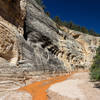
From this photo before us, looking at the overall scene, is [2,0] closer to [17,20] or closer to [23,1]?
[17,20]

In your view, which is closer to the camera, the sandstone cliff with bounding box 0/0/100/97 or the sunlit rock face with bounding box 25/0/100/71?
the sandstone cliff with bounding box 0/0/100/97

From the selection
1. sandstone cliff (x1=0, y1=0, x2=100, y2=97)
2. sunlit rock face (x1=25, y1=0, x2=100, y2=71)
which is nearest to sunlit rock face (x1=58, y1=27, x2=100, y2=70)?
sunlit rock face (x1=25, y1=0, x2=100, y2=71)

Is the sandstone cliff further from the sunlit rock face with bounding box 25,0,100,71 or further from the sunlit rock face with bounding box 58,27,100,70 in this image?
the sunlit rock face with bounding box 58,27,100,70

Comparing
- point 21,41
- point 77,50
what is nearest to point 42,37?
point 21,41

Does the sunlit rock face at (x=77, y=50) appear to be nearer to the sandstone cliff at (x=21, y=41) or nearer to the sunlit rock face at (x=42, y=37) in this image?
the sunlit rock face at (x=42, y=37)

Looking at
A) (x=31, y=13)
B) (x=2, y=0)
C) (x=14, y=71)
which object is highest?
(x=31, y=13)

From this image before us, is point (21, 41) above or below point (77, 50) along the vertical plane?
below

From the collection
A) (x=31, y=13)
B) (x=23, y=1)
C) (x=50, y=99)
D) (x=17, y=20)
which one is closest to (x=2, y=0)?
(x=17, y=20)

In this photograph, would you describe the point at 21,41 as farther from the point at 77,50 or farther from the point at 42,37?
the point at 77,50

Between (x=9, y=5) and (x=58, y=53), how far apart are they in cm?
1274

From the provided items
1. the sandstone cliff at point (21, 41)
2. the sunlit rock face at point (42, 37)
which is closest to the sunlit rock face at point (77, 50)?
the sunlit rock face at point (42, 37)

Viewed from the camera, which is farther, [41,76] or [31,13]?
[31,13]

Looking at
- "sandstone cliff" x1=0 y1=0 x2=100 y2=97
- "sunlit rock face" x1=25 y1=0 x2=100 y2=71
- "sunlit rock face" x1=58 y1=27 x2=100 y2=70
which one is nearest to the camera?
"sandstone cliff" x1=0 y1=0 x2=100 y2=97

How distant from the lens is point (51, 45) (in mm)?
17016
